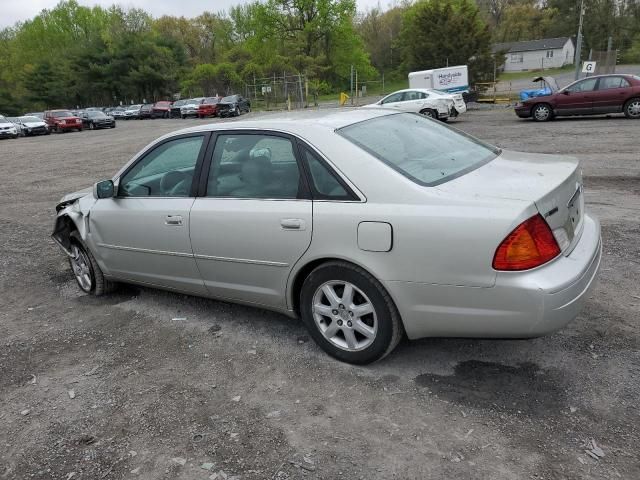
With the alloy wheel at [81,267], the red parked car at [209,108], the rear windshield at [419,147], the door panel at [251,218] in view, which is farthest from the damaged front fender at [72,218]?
the red parked car at [209,108]

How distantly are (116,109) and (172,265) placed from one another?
A: 51531 mm

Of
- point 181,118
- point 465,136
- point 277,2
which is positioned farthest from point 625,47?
point 465,136

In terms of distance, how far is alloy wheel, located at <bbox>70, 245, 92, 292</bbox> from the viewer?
493 centimetres

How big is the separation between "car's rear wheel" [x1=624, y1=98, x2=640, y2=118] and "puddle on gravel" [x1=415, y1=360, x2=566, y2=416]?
54.3ft

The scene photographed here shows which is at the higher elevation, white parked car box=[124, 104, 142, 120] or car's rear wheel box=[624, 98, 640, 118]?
white parked car box=[124, 104, 142, 120]

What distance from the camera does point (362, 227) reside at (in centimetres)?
297

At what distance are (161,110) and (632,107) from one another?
38.1 metres

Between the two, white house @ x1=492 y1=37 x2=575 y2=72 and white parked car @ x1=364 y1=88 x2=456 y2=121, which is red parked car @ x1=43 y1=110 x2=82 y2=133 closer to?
white parked car @ x1=364 y1=88 x2=456 y2=121

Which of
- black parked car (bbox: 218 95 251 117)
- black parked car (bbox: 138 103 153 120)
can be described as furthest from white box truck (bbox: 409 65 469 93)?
black parked car (bbox: 138 103 153 120)

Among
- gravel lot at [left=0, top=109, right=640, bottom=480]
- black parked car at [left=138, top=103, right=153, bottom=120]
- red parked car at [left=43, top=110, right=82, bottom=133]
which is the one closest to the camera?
gravel lot at [left=0, top=109, right=640, bottom=480]

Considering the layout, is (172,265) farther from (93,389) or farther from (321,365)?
(321,365)

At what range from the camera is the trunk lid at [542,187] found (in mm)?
2783

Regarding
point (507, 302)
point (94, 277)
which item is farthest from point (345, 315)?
point (94, 277)

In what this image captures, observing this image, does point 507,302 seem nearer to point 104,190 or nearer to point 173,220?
→ point 173,220
